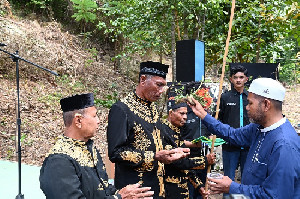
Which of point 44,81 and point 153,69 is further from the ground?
point 44,81

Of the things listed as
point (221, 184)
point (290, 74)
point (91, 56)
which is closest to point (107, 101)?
point (91, 56)

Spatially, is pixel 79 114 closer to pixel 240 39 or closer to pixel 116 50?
pixel 240 39

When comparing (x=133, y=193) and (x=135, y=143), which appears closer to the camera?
(x=133, y=193)

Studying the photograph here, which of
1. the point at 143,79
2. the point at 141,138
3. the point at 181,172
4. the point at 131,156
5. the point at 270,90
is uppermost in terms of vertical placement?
the point at 143,79

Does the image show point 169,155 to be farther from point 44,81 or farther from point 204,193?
point 44,81

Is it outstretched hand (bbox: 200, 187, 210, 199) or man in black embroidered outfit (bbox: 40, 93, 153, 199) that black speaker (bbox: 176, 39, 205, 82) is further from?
man in black embroidered outfit (bbox: 40, 93, 153, 199)

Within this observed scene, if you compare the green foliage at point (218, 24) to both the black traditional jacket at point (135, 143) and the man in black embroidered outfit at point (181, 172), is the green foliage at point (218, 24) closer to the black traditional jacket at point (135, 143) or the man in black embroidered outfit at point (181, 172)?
the man in black embroidered outfit at point (181, 172)

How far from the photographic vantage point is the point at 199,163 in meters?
3.22

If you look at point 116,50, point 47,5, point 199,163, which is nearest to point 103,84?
point 116,50

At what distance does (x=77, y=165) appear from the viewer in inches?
77.3

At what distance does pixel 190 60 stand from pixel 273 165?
3.81m

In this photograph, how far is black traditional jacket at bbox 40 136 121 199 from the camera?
5.90 ft

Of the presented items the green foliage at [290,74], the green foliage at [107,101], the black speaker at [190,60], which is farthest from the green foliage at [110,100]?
the green foliage at [290,74]

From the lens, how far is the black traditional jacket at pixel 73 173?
5.90 ft
